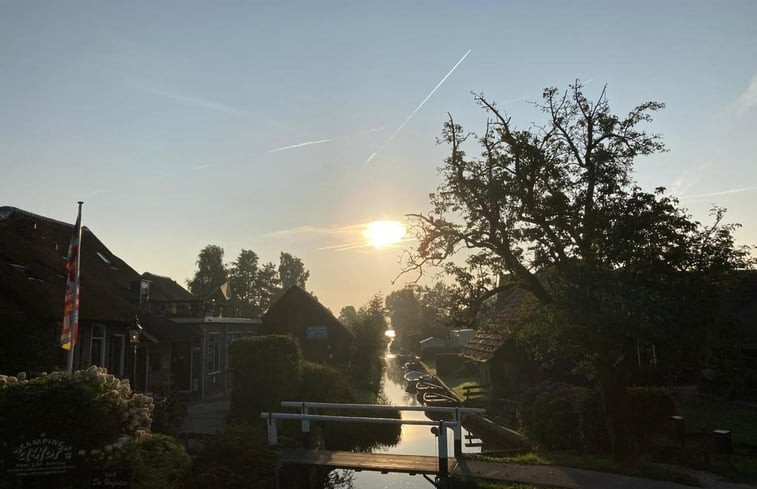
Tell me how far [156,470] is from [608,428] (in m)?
10.1

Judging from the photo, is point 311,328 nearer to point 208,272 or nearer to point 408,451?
point 408,451

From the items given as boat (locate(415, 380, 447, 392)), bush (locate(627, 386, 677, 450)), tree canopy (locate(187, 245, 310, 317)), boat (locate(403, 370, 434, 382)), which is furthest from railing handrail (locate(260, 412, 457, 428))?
tree canopy (locate(187, 245, 310, 317))

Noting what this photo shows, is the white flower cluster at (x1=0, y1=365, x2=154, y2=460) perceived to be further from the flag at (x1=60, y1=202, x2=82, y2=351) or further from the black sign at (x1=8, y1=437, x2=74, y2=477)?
the flag at (x1=60, y1=202, x2=82, y2=351)

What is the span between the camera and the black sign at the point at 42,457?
27.8 feet

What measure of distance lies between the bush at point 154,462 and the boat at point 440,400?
16.3 m

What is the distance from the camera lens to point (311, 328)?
38.2 m

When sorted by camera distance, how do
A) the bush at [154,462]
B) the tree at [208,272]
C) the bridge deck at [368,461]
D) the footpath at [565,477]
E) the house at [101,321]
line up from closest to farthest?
the bush at [154,462]
the footpath at [565,477]
the bridge deck at [368,461]
the house at [101,321]
the tree at [208,272]

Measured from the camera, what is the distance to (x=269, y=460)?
425 inches

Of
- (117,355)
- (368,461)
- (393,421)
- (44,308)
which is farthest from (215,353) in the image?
(393,421)

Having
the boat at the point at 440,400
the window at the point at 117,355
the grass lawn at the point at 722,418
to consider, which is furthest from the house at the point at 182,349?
the grass lawn at the point at 722,418

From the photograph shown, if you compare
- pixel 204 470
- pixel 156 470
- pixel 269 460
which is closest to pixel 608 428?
pixel 269 460

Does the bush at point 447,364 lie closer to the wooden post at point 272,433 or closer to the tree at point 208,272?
the wooden post at point 272,433

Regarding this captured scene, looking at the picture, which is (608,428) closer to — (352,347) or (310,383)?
(310,383)

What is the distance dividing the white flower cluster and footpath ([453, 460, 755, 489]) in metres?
6.31
